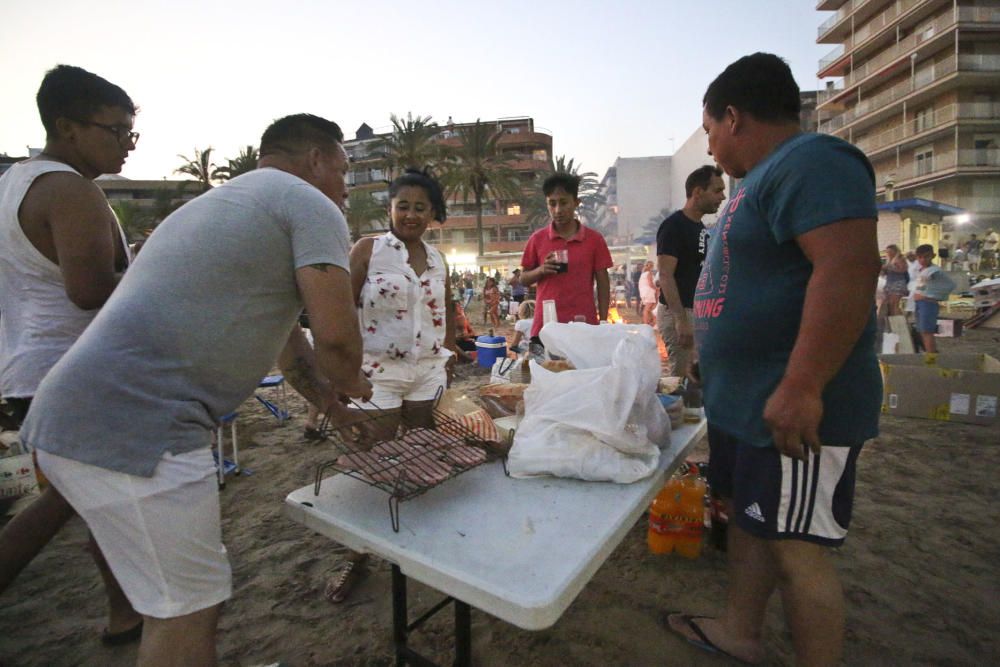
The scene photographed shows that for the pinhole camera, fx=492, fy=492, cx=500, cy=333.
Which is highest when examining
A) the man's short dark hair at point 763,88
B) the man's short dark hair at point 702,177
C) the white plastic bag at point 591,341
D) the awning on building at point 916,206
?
the awning on building at point 916,206

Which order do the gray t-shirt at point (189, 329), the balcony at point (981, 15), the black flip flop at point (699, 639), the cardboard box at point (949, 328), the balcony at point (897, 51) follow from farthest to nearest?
the balcony at point (897, 51)
the balcony at point (981, 15)
the cardboard box at point (949, 328)
the black flip flop at point (699, 639)
the gray t-shirt at point (189, 329)

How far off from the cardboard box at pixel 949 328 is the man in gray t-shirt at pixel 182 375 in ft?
39.4

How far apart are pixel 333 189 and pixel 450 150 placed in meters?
32.2

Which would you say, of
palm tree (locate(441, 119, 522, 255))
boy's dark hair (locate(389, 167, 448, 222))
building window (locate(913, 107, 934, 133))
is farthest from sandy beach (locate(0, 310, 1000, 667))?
building window (locate(913, 107, 934, 133))

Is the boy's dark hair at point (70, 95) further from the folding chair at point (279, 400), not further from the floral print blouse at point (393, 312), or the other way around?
the folding chair at point (279, 400)

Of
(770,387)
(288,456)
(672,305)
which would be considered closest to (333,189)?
(770,387)

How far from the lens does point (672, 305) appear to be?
3.95 m

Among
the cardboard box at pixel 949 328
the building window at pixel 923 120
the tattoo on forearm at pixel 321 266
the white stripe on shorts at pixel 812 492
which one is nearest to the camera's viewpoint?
the tattoo on forearm at pixel 321 266

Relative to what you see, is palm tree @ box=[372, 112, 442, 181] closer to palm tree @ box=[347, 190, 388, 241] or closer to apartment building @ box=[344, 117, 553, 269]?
palm tree @ box=[347, 190, 388, 241]

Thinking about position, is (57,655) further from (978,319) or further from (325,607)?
(978,319)

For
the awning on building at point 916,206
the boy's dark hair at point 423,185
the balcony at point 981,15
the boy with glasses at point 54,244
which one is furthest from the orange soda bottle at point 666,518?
the balcony at point 981,15

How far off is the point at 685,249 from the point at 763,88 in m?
2.39

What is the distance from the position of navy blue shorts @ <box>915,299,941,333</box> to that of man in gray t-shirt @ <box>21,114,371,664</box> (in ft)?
33.1

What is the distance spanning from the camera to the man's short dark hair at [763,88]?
1645mm
